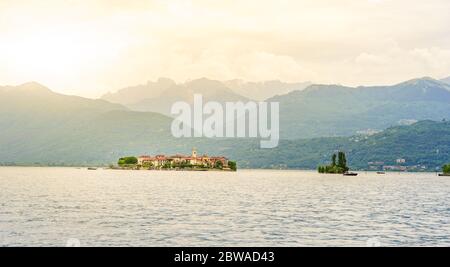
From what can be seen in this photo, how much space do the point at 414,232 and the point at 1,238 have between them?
27475mm

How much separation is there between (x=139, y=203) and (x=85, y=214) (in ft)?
47.5

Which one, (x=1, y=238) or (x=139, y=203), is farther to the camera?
(x=139, y=203)

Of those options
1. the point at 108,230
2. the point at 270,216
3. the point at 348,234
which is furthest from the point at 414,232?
the point at 108,230

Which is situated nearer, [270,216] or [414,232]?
[414,232]
